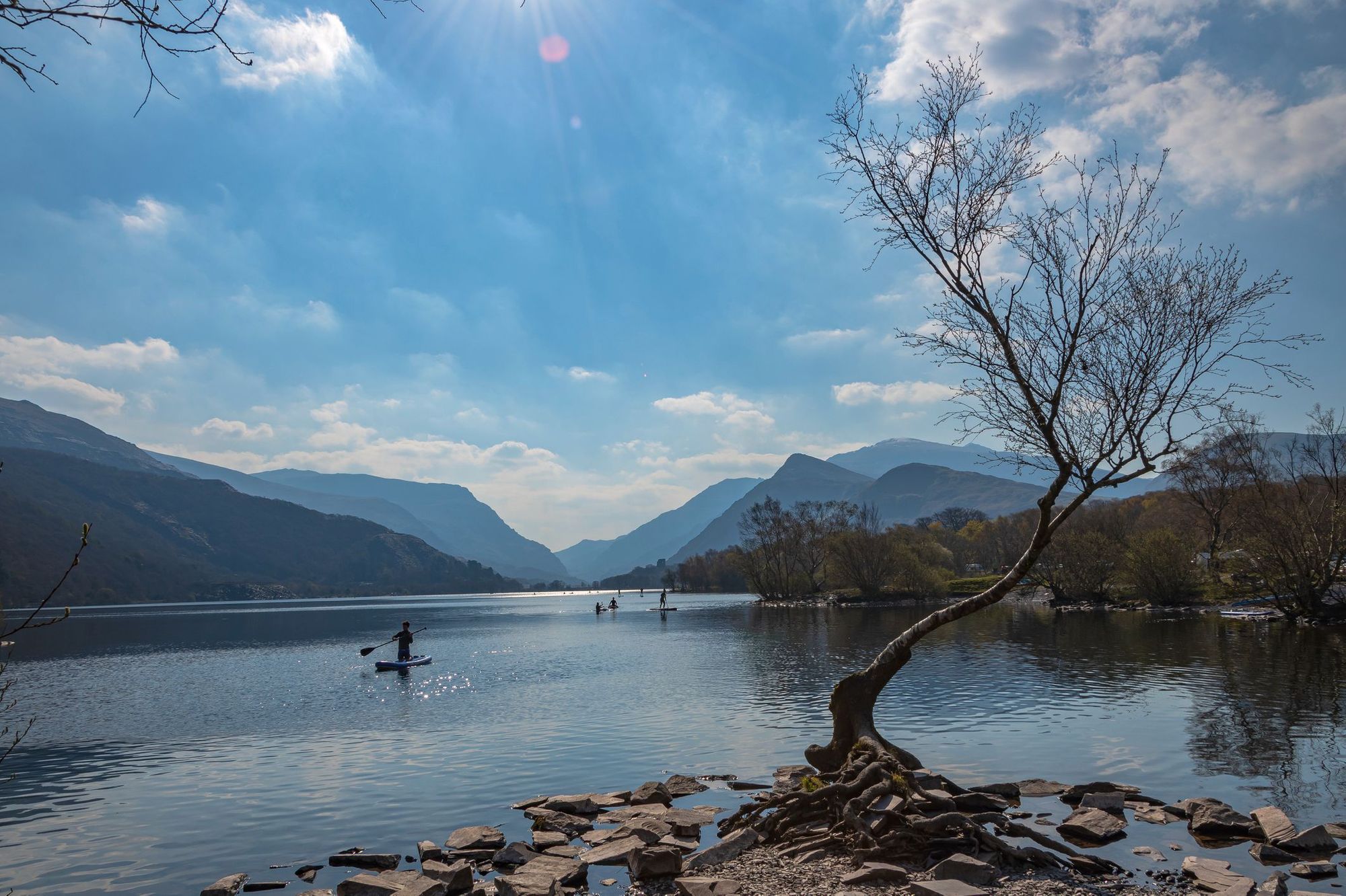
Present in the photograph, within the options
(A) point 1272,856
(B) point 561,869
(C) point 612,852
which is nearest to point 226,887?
(B) point 561,869

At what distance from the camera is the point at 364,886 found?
49.5 feet

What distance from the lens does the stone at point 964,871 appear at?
13.8 meters

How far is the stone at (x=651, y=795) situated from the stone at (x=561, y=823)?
62.5 inches

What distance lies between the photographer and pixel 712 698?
40062mm

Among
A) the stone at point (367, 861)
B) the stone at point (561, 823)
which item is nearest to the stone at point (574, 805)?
the stone at point (561, 823)

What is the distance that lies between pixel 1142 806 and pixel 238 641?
97619mm

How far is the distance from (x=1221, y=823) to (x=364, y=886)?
712 inches

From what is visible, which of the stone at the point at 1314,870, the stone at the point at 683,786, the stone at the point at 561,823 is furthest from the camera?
the stone at the point at 683,786

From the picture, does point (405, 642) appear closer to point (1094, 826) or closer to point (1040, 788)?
point (1040, 788)

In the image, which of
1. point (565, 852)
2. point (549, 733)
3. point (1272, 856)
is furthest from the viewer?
point (549, 733)

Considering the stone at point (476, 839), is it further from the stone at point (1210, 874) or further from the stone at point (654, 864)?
the stone at point (1210, 874)

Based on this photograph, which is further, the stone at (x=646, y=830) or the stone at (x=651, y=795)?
the stone at (x=651, y=795)

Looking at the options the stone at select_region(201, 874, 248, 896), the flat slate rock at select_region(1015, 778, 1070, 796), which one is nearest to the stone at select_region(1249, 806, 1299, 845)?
the flat slate rock at select_region(1015, 778, 1070, 796)

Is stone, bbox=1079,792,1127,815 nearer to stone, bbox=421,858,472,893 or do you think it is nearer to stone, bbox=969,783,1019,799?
stone, bbox=969,783,1019,799
